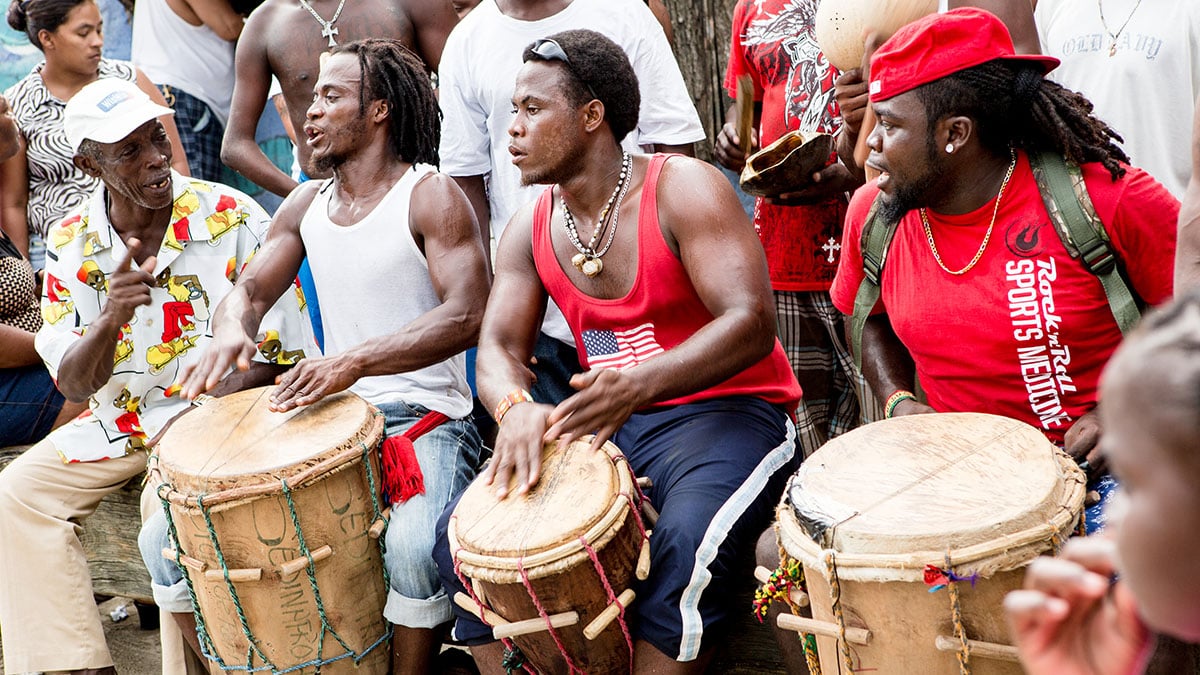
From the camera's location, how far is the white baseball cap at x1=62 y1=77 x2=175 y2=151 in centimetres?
440

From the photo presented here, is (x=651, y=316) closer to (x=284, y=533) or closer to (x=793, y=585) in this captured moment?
(x=793, y=585)

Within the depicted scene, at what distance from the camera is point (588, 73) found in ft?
11.9

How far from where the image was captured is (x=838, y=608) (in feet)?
8.24

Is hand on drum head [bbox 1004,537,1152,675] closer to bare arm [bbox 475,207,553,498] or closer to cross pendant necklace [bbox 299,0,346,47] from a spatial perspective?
bare arm [bbox 475,207,553,498]

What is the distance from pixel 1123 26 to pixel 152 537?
10.9 ft

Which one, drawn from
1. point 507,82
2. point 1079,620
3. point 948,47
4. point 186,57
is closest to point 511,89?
point 507,82

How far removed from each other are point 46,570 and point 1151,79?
156 inches

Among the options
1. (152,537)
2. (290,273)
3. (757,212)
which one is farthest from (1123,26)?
(152,537)

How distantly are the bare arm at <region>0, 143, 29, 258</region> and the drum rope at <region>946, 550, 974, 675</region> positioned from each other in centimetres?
512

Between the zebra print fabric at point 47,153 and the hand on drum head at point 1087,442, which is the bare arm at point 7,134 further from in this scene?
the hand on drum head at point 1087,442

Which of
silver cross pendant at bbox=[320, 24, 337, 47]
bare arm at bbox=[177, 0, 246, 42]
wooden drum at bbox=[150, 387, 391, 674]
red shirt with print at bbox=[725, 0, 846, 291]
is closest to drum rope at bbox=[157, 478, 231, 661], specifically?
wooden drum at bbox=[150, 387, 391, 674]

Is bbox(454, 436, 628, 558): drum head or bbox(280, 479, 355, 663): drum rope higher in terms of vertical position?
bbox(454, 436, 628, 558): drum head

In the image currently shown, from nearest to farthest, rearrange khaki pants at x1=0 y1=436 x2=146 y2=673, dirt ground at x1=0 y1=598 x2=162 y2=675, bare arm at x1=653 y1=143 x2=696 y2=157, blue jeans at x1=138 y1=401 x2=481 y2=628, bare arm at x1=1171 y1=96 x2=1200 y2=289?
bare arm at x1=1171 y1=96 x2=1200 y2=289 → blue jeans at x1=138 y1=401 x2=481 y2=628 → khaki pants at x1=0 y1=436 x2=146 y2=673 → bare arm at x1=653 y1=143 x2=696 y2=157 → dirt ground at x1=0 y1=598 x2=162 y2=675

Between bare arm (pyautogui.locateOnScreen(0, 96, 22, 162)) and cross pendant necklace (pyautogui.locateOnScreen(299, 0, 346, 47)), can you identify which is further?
bare arm (pyautogui.locateOnScreen(0, 96, 22, 162))
